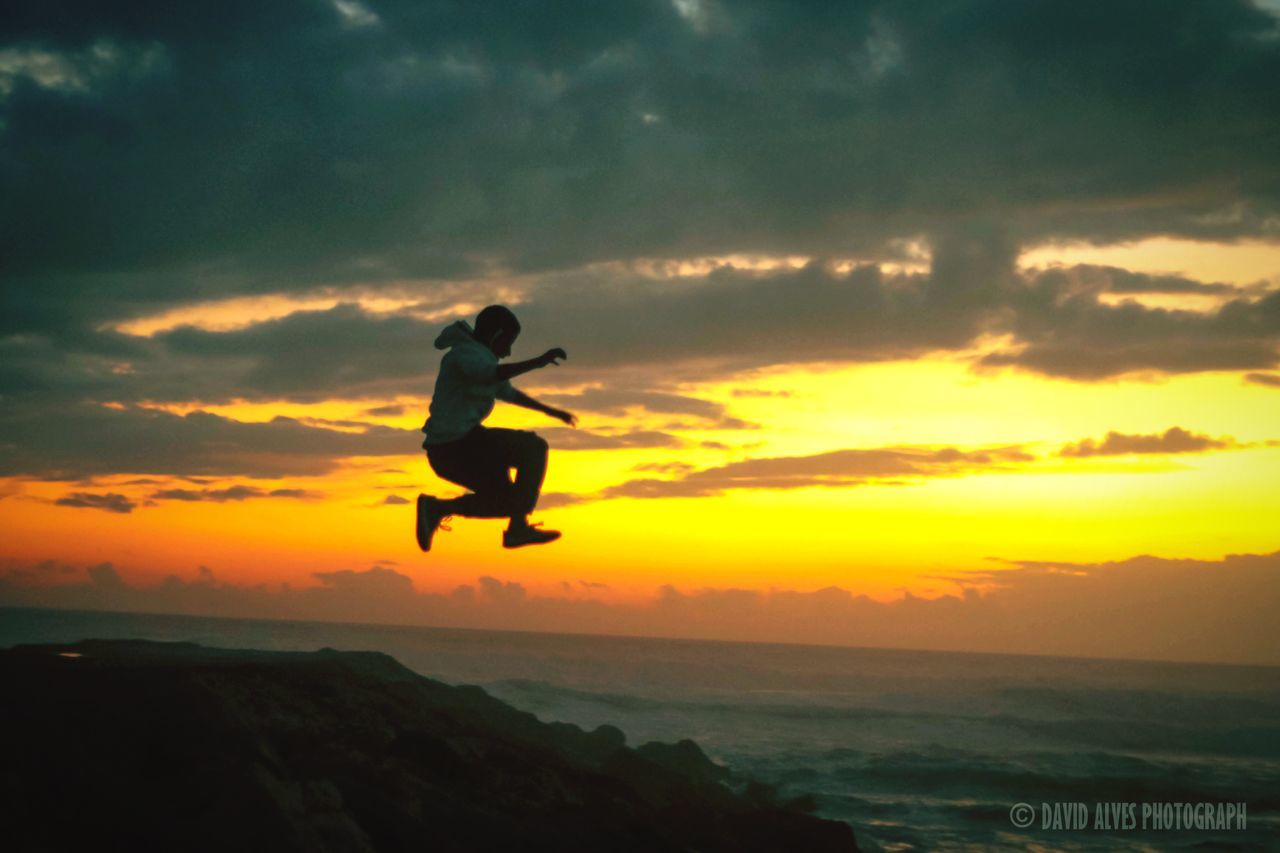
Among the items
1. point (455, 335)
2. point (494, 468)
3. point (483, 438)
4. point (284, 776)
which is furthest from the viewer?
point (494, 468)

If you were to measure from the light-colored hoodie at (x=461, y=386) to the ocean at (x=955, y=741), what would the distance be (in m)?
13.5

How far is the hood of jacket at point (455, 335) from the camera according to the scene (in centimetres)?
826

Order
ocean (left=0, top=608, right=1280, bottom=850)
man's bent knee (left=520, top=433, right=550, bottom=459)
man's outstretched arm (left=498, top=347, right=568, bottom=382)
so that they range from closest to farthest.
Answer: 1. man's outstretched arm (left=498, top=347, right=568, bottom=382)
2. man's bent knee (left=520, top=433, right=550, bottom=459)
3. ocean (left=0, top=608, right=1280, bottom=850)

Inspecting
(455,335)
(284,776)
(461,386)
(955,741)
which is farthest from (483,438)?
(955,741)

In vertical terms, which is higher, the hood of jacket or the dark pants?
the hood of jacket

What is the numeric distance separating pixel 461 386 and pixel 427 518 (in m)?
1.48

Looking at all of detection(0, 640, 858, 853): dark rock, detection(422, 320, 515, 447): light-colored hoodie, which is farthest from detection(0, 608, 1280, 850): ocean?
detection(422, 320, 515, 447): light-colored hoodie

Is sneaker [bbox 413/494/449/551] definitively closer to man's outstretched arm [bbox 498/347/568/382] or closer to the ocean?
man's outstretched arm [bbox 498/347/568/382]

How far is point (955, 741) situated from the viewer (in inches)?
1478

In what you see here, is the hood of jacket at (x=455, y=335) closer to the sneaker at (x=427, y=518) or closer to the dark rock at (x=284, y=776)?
the sneaker at (x=427, y=518)

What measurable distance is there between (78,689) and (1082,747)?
133 feet

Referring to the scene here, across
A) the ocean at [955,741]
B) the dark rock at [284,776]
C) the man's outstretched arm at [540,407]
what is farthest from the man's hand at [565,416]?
the ocean at [955,741]

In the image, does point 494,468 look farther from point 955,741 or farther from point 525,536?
point 955,741

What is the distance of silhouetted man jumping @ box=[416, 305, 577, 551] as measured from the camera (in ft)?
26.9
